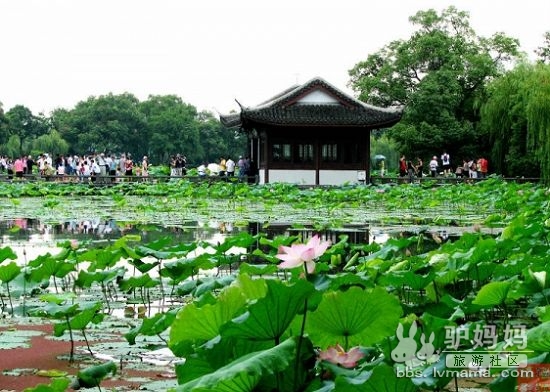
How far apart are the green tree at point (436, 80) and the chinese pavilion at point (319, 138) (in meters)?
8.67

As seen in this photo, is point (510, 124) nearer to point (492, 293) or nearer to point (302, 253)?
point (492, 293)

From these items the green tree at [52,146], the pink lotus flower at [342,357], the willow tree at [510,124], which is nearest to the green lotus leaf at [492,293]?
the pink lotus flower at [342,357]

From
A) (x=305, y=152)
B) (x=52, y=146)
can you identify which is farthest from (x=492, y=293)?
(x=52, y=146)

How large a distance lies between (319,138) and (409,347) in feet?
77.7

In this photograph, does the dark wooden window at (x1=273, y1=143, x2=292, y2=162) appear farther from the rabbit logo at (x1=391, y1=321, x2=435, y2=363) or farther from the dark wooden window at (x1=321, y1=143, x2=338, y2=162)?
the rabbit logo at (x1=391, y1=321, x2=435, y2=363)

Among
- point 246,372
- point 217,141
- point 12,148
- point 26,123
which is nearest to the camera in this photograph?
point 246,372

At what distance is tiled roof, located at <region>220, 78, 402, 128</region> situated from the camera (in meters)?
24.7

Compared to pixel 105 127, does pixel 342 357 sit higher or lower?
lower

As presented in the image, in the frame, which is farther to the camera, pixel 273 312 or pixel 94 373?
pixel 94 373

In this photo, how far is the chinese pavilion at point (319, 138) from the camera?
25234 mm

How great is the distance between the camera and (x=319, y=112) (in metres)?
25.2

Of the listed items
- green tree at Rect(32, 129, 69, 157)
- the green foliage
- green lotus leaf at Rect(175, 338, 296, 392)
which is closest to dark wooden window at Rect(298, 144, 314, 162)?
the green foliage

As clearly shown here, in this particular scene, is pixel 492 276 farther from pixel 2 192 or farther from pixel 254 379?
pixel 2 192

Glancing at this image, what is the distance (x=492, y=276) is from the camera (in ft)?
13.8
